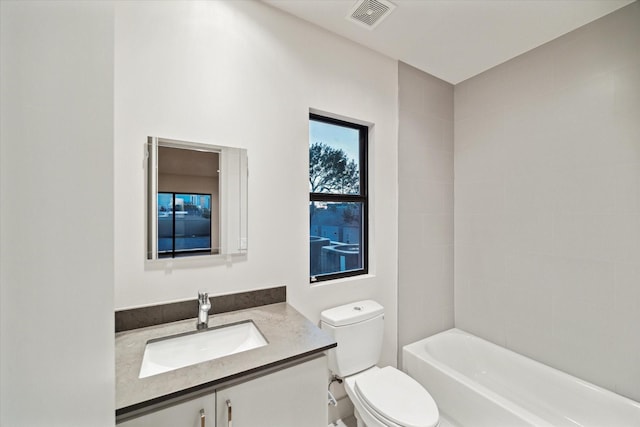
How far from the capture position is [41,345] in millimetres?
132

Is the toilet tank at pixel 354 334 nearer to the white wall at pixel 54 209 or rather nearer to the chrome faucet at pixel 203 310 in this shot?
the chrome faucet at pixel 203 310

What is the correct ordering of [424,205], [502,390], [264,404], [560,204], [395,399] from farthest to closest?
[424,205], [502,390], [560,204], [395,399], [264,404]

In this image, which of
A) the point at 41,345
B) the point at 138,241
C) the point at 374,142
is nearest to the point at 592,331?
the point at 374,142

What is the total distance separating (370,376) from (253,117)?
1594 millimetres

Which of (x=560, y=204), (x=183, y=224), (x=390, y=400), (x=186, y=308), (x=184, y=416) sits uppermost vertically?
(x=560, y=204)

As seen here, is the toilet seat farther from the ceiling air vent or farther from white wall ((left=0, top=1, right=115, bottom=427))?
the ceiling air vent

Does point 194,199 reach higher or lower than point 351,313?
higher

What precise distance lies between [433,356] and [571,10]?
2291mm

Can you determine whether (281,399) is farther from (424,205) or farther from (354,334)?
(424,205)

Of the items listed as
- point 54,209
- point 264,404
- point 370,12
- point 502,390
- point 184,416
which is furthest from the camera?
point 502,390

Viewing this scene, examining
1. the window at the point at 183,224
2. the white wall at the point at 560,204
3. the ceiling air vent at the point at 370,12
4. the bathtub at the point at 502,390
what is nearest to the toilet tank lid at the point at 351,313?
the bathtub at the point at 502,390

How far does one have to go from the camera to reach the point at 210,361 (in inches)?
37.2

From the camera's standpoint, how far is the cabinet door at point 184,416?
767 mm

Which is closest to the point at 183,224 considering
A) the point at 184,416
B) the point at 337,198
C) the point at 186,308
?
the point at 186,308
